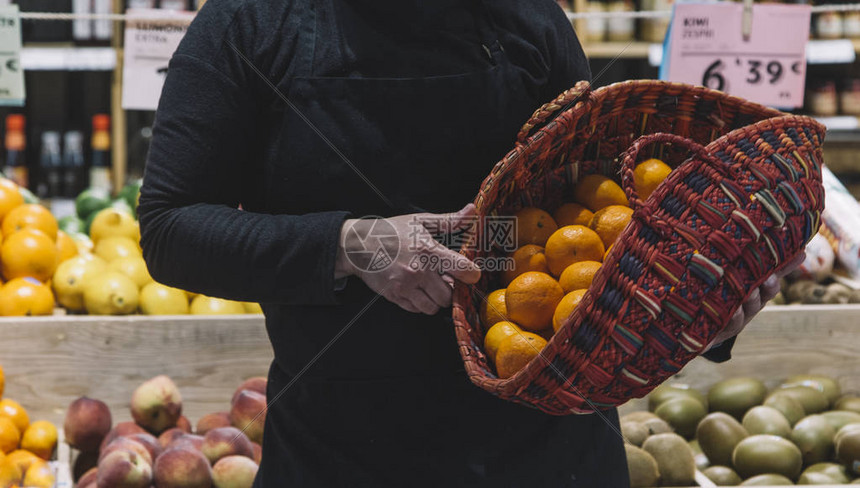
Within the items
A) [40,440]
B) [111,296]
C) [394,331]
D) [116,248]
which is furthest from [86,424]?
[394,331]

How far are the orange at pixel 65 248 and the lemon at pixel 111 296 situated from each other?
279 mm

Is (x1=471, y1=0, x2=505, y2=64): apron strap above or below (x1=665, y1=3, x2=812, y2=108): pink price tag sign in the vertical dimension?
above

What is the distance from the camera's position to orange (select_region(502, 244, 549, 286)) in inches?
39.3

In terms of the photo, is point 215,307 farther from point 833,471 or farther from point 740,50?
point 740,50

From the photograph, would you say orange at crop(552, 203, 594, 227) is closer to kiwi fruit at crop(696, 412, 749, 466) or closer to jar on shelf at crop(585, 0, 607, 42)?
kiwi fruit at crop(696, 412, 749, 466)

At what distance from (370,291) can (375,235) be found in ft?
0.41

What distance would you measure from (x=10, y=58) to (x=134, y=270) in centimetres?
65

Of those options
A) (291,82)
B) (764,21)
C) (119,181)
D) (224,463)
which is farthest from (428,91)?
(119,181)

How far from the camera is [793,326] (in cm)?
195

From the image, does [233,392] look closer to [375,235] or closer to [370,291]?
[370,291]

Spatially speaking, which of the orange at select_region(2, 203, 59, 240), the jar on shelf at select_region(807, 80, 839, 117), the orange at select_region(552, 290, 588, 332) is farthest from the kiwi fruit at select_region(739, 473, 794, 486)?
the jar on shelf at select_region(807, 80, 839, 117)

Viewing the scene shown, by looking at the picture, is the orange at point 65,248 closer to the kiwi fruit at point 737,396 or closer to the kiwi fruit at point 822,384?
the kiwi fruit at point 737,396

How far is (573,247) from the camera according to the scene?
0.94m

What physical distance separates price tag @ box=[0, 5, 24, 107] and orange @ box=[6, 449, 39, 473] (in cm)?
94
